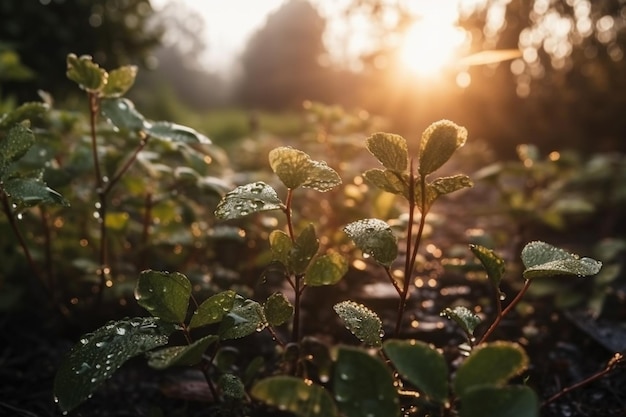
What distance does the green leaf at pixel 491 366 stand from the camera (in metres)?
0.68

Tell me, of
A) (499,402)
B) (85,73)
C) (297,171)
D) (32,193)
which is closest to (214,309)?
(297,171)

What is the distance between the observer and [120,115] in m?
1.31

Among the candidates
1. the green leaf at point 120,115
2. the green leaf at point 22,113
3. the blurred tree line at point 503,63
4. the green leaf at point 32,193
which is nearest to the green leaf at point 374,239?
the green leaf at point 32,193

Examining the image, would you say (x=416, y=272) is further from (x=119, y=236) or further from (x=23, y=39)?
(x=23, y=39)

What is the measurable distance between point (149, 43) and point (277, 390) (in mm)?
6201

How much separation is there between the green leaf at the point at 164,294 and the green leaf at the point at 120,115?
19.8 inches

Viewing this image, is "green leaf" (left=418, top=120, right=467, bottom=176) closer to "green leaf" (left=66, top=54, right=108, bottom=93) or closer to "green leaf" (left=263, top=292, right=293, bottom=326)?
"green leaf" (left=263, top=292, right=293, bottom=326)

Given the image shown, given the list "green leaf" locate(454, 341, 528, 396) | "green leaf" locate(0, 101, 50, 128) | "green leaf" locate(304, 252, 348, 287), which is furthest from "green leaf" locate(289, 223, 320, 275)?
"green leaf" locate(0, 101, 50, 128)

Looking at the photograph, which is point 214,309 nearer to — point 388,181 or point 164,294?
point 164,294

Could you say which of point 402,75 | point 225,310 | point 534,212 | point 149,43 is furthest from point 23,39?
point 225,310

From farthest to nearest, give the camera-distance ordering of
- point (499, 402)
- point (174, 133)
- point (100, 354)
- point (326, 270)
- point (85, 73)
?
point (174, 133), point (85, 73), point (326, 270), point (100, 354), point (499, 402)

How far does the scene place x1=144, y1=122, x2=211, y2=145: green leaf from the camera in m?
1.27

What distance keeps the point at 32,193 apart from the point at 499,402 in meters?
0.78

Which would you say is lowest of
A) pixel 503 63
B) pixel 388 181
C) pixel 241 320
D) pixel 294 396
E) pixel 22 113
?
pixel 294 396
